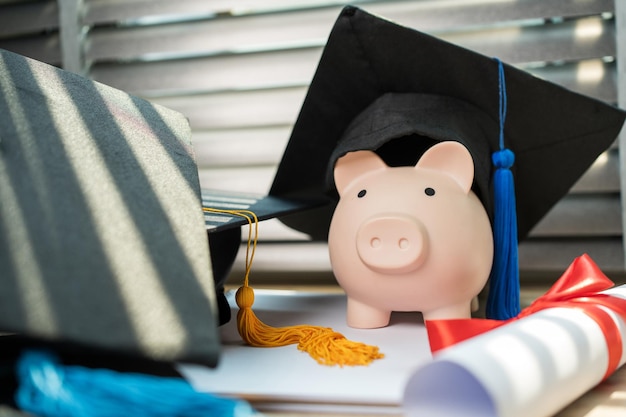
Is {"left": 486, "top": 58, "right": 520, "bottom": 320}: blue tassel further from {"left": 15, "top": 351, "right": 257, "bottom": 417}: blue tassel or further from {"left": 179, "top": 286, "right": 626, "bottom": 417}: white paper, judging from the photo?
{"left": 15, "top": 351, "right": 257, "bottom": 417}: blue tassel

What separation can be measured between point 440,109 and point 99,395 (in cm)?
83

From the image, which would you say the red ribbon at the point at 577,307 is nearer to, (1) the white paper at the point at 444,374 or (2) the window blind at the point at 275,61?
(1) the white paper at the point at 444,374

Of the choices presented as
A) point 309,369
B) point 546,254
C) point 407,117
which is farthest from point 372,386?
point 546,254

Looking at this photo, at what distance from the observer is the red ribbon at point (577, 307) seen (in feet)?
3.08

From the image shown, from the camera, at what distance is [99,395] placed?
2.25ft

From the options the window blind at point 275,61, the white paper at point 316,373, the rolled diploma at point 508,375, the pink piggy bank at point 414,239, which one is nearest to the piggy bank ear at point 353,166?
the pink piggy bank at point 414,239

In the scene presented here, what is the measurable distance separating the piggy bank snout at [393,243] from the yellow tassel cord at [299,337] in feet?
0.46

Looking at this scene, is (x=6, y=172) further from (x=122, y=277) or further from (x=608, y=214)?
(x=608, y=214)

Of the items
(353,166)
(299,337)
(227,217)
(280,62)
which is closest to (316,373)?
(299,337)

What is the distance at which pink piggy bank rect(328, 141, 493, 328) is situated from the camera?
1.11 m

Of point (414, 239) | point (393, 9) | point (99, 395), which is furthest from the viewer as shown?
point (393, 9)

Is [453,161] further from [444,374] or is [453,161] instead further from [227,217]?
[444,374]

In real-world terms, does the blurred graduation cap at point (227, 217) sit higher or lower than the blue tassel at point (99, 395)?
higher

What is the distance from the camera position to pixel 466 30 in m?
1.88
